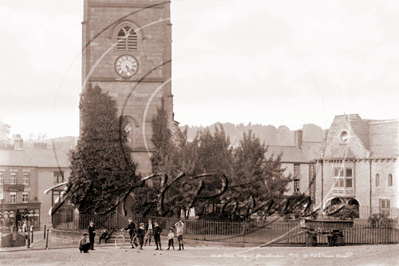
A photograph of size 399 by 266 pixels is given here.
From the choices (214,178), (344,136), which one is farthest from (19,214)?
(344,136)

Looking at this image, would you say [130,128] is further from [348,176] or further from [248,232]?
[348,176]

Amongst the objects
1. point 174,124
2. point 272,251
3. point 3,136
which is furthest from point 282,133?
point 272,251

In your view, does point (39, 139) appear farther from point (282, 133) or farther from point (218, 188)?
point (282, 133)

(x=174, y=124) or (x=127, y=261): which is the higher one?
(x=174, y=124)

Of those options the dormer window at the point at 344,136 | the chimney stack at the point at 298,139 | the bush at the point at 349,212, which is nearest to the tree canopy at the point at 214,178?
the bush at the point at 349,212

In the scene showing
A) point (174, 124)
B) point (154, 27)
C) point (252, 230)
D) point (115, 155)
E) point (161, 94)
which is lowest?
point (252, 230)

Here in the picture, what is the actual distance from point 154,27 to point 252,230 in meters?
17.5

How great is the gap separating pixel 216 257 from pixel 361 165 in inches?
1201

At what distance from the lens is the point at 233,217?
29922 mm

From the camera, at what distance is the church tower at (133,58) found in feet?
110

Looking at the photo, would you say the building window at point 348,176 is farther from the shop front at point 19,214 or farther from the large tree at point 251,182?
the shop front at point 19,214

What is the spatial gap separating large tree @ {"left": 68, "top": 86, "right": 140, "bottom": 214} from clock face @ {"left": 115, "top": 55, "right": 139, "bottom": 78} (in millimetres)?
2763

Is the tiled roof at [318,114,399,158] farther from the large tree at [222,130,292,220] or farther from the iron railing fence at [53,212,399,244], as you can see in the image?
the large tree at [222,130,292,220]

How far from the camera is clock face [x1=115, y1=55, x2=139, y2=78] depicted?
33875 millimetres
